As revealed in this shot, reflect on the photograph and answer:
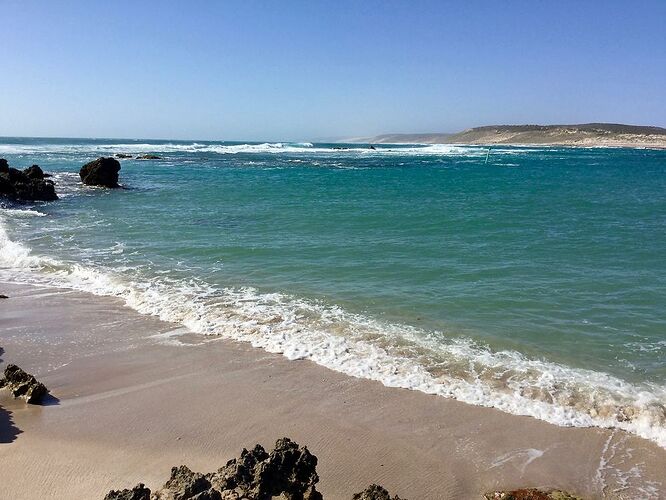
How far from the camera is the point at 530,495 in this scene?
468cm

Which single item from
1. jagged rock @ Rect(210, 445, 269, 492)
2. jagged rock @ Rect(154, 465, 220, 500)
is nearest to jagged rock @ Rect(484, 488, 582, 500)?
jagged rock @ Rect(210, 445, 269, 492)

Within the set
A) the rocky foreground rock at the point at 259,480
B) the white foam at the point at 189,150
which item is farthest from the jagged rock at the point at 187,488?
the white foam at the point at 189,150

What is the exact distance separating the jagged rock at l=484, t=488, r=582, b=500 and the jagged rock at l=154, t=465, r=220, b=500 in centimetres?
259

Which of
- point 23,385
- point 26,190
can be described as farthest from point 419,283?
point 26,190

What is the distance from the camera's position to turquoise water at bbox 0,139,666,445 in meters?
7.29

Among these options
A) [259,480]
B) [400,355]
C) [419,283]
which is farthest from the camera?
[419,283]

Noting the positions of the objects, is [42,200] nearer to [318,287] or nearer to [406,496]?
[318,287]

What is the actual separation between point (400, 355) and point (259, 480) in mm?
4106

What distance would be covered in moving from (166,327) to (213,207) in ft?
51.7

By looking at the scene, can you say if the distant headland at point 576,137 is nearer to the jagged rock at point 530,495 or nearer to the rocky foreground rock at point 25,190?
the rocky foreground rock at point 25,190

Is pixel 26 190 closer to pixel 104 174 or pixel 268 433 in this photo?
pixel 104 174

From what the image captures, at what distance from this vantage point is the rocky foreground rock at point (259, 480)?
4023mm

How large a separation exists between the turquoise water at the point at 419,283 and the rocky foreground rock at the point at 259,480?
302 cm

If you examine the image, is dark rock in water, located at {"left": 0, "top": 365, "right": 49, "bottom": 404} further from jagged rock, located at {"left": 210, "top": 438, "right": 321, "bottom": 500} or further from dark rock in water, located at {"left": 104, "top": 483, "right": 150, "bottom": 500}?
jagged rock, located at {"left": 210, "top": 438, "right": 321, "bottom": 500}
